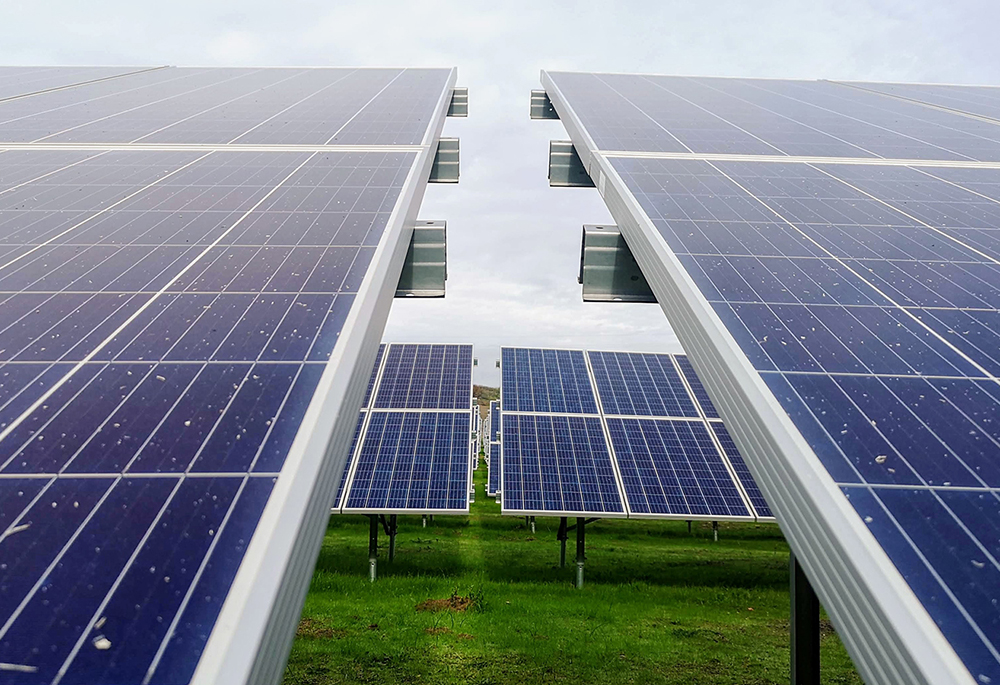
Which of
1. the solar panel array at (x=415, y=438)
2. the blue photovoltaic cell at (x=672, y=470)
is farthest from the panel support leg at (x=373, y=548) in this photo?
the blue photovoltaic cell at (x=672, y=470)

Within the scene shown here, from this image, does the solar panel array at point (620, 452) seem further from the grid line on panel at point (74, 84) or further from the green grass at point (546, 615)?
the grid line on panel at point (74, 84)

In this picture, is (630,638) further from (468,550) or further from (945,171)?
(945,171)

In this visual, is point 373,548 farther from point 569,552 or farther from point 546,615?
point 569,552

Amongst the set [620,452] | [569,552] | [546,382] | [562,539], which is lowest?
[569,552]

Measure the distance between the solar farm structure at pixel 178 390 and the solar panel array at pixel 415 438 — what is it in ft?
22.3

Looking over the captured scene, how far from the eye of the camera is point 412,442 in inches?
642

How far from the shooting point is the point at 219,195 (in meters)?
7.23

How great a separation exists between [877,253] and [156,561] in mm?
6075

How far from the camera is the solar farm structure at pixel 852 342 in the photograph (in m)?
2.67

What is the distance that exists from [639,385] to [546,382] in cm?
264

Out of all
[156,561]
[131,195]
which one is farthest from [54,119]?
[156,561]

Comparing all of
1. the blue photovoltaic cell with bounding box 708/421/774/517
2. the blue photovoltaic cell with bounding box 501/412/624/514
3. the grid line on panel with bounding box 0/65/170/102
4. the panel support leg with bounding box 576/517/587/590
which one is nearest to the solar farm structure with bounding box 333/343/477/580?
the blue photovoltaic cell with bounding box 501/412/624/514

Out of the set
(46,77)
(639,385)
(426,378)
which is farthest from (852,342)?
(46,77)

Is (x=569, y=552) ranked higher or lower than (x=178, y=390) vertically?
lower
